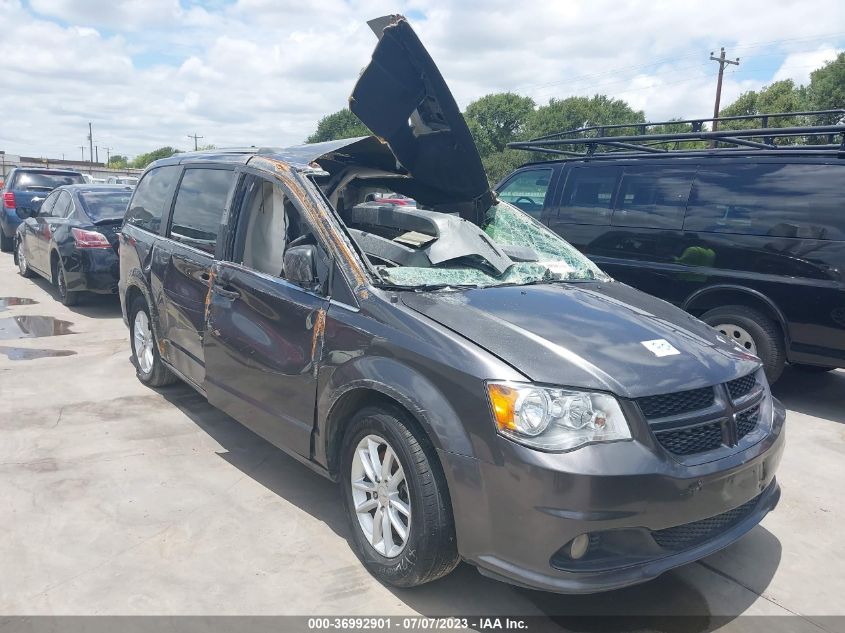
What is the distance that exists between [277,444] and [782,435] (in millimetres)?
2496

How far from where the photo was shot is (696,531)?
8.87 ft

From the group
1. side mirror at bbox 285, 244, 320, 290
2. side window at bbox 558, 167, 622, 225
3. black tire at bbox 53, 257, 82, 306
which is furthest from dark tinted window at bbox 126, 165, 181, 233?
side window at bbox 558, 167, 622, 225

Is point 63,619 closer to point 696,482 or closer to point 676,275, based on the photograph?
point 696,482

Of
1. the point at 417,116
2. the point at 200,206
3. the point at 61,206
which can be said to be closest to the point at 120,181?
the point at 61,206

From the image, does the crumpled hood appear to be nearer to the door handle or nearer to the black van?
the door handle

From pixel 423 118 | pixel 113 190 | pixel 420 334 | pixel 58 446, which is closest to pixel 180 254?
pixel 58 446

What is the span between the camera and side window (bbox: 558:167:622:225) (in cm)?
662

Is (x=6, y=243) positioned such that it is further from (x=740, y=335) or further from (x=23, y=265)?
(x=740, y=335)

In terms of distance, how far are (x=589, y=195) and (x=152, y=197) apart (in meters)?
4.06

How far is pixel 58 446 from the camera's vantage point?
4.50 m

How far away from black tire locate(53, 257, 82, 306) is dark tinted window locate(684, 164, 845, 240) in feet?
24.9

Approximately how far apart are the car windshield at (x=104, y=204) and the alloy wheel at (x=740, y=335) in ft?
24.4

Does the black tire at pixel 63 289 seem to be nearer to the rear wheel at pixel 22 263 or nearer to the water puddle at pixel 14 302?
the water puddle at pixel 14 302

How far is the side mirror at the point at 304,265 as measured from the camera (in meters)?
3.37
